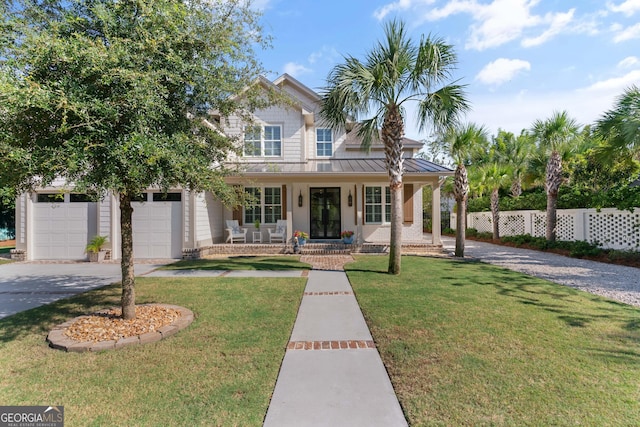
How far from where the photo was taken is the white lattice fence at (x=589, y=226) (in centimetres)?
1136

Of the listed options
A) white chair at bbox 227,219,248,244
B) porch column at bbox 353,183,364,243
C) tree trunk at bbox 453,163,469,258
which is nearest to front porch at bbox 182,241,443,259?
white chair at bbox 227,219,248,244

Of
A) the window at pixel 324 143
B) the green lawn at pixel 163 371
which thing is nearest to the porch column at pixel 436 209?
the window at pixel 324 143

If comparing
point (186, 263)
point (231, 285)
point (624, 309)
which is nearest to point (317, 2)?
point (231, 285)

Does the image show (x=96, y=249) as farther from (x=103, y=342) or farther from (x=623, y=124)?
(x=623, y=124)

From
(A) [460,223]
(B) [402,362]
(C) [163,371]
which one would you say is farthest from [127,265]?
(A) [460,223]

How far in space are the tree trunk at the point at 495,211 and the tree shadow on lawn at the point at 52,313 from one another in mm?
19513

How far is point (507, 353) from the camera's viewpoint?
3969 mm

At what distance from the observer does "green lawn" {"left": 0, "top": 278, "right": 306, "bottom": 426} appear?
2863 millimetres

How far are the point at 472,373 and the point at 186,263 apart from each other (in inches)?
402

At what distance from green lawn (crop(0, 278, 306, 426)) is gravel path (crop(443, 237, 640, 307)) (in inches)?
291

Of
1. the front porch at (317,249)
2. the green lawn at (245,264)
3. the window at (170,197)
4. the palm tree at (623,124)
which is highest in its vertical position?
the palm tree at (623,124)

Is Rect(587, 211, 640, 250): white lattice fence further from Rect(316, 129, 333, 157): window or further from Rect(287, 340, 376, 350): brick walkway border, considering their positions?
Rect(287, 340, 376, 350): brick walkway border

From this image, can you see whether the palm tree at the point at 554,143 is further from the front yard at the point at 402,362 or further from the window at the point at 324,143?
the window at the point at 324,143

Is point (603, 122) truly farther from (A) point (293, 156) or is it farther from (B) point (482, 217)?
(B) point (482, 217)
